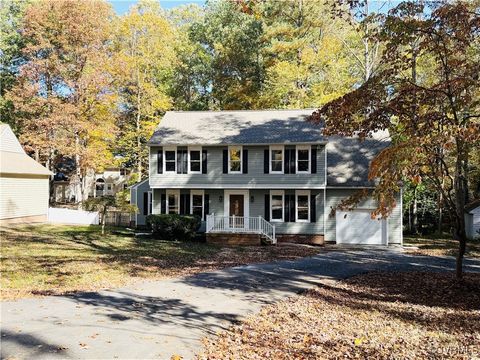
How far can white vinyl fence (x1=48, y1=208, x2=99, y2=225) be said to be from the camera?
2712 cm

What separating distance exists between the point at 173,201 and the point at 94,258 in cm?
980

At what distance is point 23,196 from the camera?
25.7 meters

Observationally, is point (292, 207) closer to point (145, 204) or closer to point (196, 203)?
point (196, 203)

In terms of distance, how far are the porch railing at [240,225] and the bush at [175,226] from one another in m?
0.85

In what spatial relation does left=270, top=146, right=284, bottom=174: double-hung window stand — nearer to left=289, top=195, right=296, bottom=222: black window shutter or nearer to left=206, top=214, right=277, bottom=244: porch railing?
left=289, top=195, right=296, bottom=222: black window shutter

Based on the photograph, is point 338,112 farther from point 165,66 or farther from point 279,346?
point 165,66

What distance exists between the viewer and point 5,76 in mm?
38500

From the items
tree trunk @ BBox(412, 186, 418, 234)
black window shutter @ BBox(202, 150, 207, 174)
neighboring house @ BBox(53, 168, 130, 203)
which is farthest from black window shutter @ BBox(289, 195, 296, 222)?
neighboring house @ BBox(53, 168, 130, 203)

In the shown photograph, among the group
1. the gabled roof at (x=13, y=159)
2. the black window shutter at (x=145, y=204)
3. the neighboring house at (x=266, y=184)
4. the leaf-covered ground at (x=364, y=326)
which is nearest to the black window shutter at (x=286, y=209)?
the neighboring house at (x=266, y=184)

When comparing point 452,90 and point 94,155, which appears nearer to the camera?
point 452,90

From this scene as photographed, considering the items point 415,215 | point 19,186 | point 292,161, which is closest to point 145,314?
point 292,161

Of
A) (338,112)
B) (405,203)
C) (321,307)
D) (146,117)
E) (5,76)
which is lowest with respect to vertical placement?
(321,307)

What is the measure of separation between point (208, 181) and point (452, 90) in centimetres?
1469

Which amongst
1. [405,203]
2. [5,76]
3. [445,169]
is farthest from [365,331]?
[5,76]
